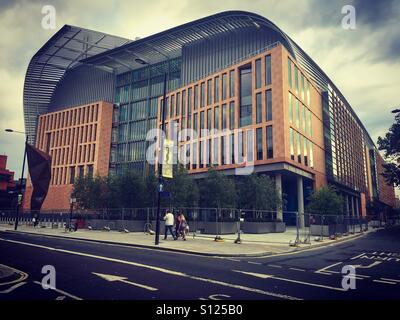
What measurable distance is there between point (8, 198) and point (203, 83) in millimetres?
58209

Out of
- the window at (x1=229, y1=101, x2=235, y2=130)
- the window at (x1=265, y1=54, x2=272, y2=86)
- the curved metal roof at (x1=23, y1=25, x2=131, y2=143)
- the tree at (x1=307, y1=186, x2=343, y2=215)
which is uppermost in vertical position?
the curved metal roof at (x1=23, y1=25, x2=131, y2=143)

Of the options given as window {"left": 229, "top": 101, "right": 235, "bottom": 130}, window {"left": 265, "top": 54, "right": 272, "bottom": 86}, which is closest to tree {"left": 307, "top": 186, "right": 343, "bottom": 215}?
window {"left": 265, "top": 54, "right": 272, "bottom": 86}

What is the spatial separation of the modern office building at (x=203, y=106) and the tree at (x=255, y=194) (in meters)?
3.02

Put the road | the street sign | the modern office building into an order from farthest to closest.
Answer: the modern office building → the street sign → the road

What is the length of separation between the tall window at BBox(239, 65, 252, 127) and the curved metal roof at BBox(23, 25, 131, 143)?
1311 inches

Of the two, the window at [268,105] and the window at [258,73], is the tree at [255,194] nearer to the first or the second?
the window at [268,105]

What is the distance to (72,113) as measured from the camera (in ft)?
233

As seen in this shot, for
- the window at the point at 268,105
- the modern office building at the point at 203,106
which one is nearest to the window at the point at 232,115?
the modern office building at the point at 203,106

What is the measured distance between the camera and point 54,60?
66125 mm

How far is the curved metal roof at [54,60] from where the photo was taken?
57.8m

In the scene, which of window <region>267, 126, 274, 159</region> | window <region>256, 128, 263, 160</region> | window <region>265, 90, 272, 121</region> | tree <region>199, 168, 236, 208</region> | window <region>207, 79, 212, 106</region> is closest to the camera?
tree <region>199, 168, 236, 208</region>

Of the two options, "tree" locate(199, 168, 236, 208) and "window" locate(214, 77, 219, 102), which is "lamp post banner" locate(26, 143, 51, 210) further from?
"tree" locate(199, 168, 236, 208)

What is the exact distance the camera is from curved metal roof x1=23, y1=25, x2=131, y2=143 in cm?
5775
